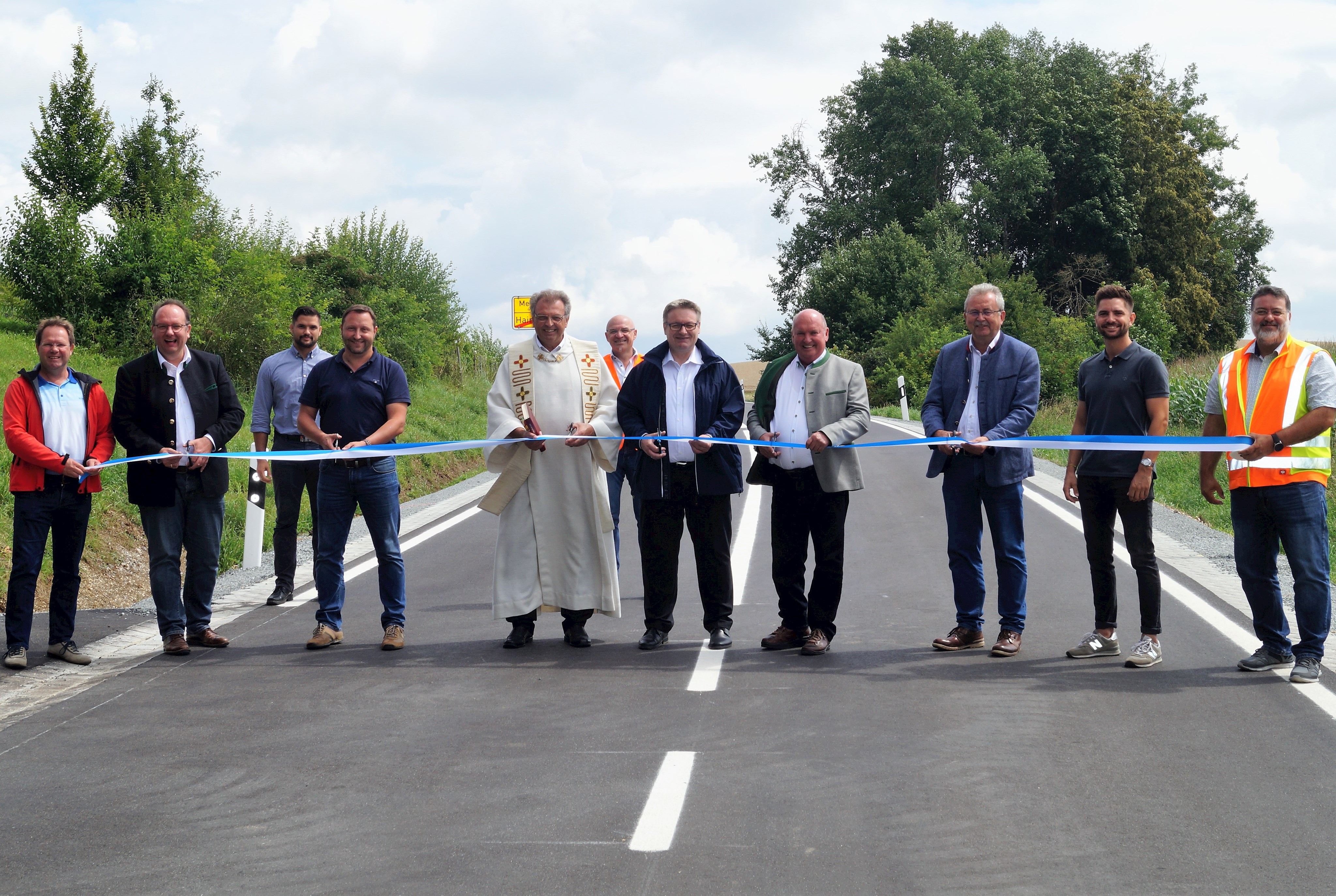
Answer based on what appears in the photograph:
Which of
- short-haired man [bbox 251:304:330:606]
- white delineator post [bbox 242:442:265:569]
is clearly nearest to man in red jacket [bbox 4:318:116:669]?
short-haired man [bbox 251:304:330:606]

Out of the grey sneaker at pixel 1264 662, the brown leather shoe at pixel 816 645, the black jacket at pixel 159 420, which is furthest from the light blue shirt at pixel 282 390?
the grey sneaker at pixel 1264 662

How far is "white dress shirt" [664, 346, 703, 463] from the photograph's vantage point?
25.1 feet

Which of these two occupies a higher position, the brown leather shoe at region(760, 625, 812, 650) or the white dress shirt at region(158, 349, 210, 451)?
the white dress shirt at region(158, 349, 210, 451)

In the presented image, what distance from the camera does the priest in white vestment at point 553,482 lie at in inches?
304

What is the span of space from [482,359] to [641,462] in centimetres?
2682

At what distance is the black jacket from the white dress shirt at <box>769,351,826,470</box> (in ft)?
11.1

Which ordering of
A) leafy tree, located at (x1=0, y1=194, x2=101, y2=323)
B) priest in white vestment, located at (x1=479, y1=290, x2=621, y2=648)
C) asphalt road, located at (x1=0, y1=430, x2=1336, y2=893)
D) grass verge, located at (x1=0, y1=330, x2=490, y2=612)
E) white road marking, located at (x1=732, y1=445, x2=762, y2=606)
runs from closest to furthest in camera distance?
asphalt road, located at (x1=0, y1=430, x2=1336, y2=893) < priest in white vestment, located at (x1=479, y1=290, x2=621, y2=648) < white road marking, located at (x1=732, y1=445, x2=762, y2=606) < grass verge, located at (x1=0, y1=330, x2=490, y2=612) < leafy tree, located at (x1=0, y1=194, x2=101, y2=323)

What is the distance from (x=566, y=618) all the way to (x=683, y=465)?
1.25m

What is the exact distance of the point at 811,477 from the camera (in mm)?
7559

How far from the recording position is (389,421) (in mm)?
7844

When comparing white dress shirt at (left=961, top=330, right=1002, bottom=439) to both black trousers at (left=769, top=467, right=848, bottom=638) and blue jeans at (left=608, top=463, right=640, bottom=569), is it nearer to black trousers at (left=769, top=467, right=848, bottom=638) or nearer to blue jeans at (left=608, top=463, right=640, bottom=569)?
black trousers at (left=769, top=467, right=848, bottom=638)

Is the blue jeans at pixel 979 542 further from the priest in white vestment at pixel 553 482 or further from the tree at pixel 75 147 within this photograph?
the tree at pixel 75 147

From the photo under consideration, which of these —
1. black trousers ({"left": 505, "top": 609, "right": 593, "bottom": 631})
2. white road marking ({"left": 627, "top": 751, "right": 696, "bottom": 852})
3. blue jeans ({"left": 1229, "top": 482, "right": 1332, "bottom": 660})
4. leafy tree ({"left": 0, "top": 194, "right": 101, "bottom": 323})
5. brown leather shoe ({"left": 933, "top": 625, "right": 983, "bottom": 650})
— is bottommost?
white road marking ({"left": 627, "top": 751, "right": 696, "bottom": 852})

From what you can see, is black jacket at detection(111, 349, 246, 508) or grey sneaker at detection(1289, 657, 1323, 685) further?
black jacket at detection(111, 349, 246, 508)
